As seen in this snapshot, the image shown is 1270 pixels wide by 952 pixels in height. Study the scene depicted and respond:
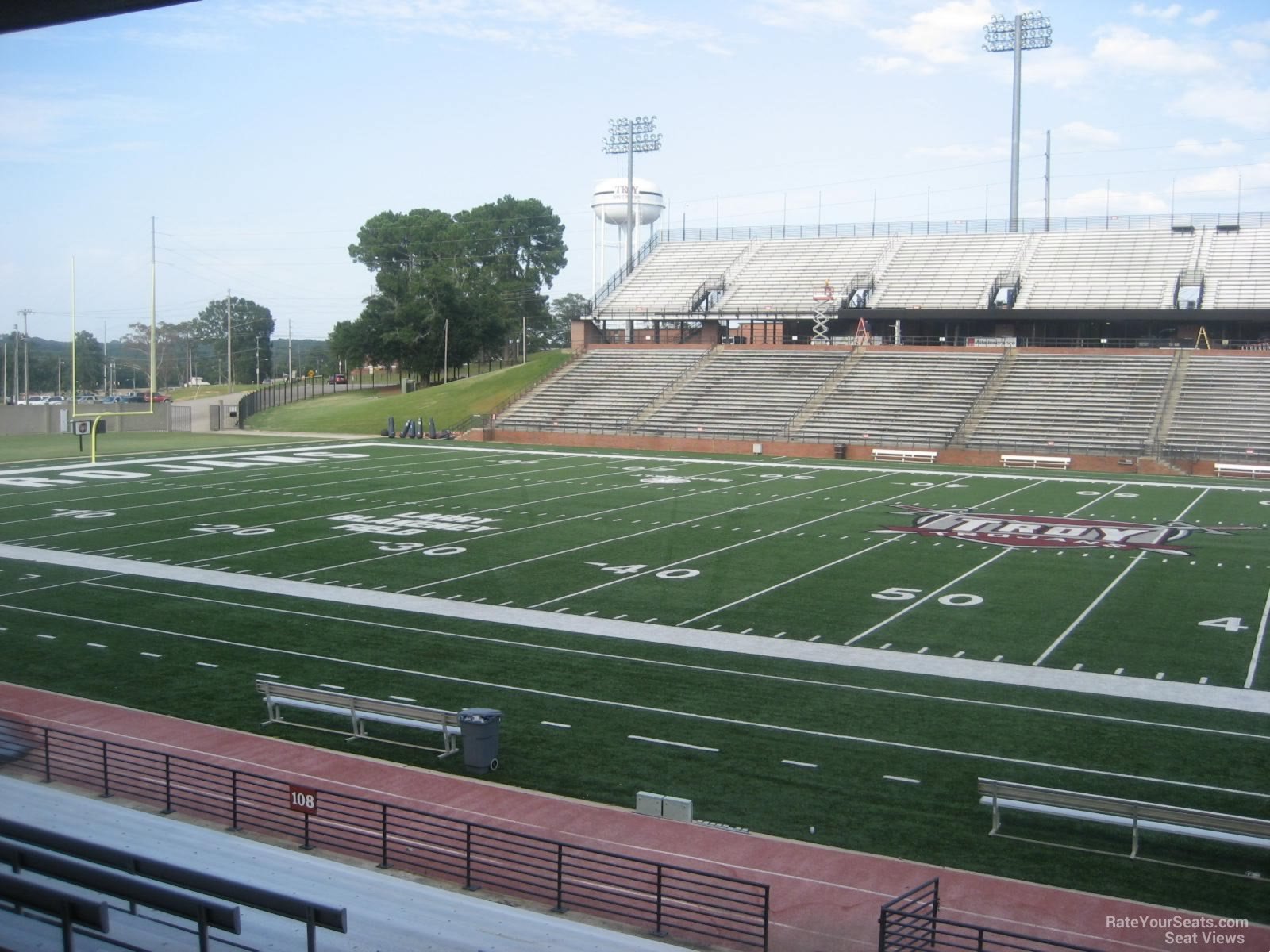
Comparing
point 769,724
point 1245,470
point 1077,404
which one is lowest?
point 769,724

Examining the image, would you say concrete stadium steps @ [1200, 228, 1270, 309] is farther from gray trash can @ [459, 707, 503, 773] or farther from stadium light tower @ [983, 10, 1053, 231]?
gray trash can @ [459, 707, 503, 773]

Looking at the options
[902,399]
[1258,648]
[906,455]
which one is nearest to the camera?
[1258,648]

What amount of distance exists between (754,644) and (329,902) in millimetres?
9131

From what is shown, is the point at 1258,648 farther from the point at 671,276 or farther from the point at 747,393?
the point at 671,276

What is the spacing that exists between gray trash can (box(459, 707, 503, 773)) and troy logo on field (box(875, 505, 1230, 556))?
1541 cm

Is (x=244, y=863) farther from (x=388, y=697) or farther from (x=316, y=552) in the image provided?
(x=316, y=552)

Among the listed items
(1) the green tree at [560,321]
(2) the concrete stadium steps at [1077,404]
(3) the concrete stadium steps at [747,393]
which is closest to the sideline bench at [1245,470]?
(2) the concrete stadium steps at [1077,404]

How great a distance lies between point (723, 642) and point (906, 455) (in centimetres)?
2820

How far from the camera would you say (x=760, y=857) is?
9766 millimetres

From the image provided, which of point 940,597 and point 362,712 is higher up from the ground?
point 940,597

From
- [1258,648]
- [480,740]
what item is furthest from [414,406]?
[480,740]

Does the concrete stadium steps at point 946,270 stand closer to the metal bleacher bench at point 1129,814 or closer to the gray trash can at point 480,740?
the metal bleacher bench at point 1129,814

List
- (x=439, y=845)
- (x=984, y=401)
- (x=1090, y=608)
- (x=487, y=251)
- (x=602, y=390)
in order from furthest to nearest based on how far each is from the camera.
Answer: (x=487, y=251) → (x=602, y=390) → (x=984, y=401) → (x=1090, y=608) → (x=439, y=845)

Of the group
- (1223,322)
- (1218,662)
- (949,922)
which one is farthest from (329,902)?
(1223,322)
